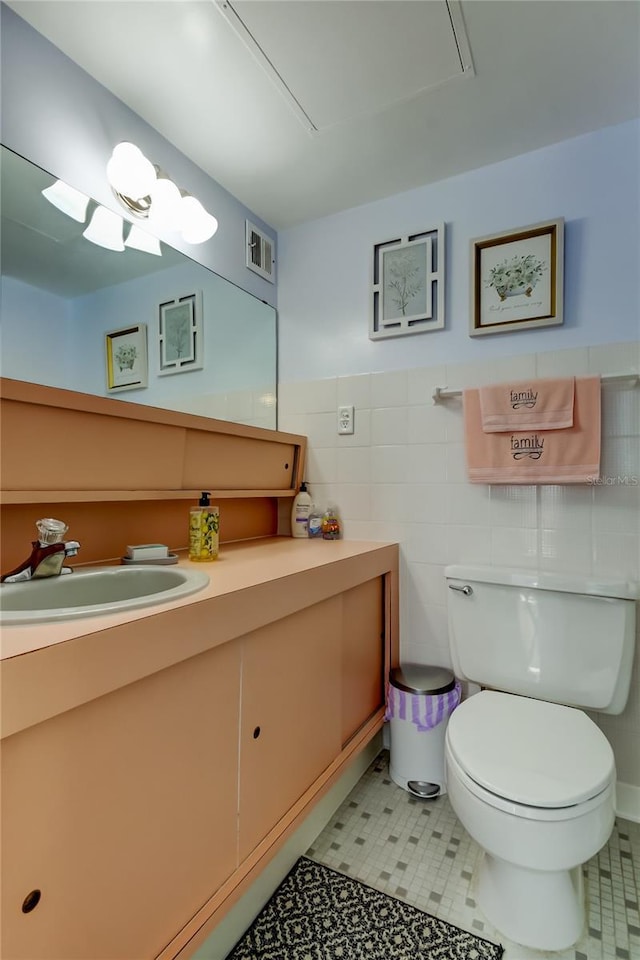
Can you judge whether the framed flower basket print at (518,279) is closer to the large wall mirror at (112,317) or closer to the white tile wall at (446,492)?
the white tile wall at (446,492)

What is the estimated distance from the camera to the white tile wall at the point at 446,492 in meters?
1.43

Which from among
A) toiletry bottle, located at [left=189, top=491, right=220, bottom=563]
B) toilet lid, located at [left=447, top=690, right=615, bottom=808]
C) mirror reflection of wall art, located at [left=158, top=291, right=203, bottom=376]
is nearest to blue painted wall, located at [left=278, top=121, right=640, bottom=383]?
mirror reflection of wall art, located at [left=158, top=291, right=203, bottom=376]

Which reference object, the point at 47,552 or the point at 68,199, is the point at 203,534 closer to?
the point at 47,552

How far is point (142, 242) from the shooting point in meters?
1.44

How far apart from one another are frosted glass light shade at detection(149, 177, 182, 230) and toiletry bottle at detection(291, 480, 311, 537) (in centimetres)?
106

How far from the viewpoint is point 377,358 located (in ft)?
6.06

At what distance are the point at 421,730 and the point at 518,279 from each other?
5.02 feet

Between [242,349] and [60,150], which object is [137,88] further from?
[242,349]

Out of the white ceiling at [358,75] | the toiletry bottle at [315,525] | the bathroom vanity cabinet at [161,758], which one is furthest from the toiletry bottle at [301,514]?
the white ceiling at [358,75]

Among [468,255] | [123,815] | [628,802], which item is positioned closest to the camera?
[123,815]

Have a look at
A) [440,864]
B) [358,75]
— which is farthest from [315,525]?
[358,75]

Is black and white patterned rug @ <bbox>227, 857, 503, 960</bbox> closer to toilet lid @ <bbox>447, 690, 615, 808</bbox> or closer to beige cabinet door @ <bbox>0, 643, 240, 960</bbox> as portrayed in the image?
beige cabinet door @ <bbox>0, 643, 240, 960</bbox>

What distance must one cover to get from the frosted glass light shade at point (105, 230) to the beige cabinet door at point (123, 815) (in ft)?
3.78

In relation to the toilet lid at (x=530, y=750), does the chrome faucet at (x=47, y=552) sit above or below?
above
